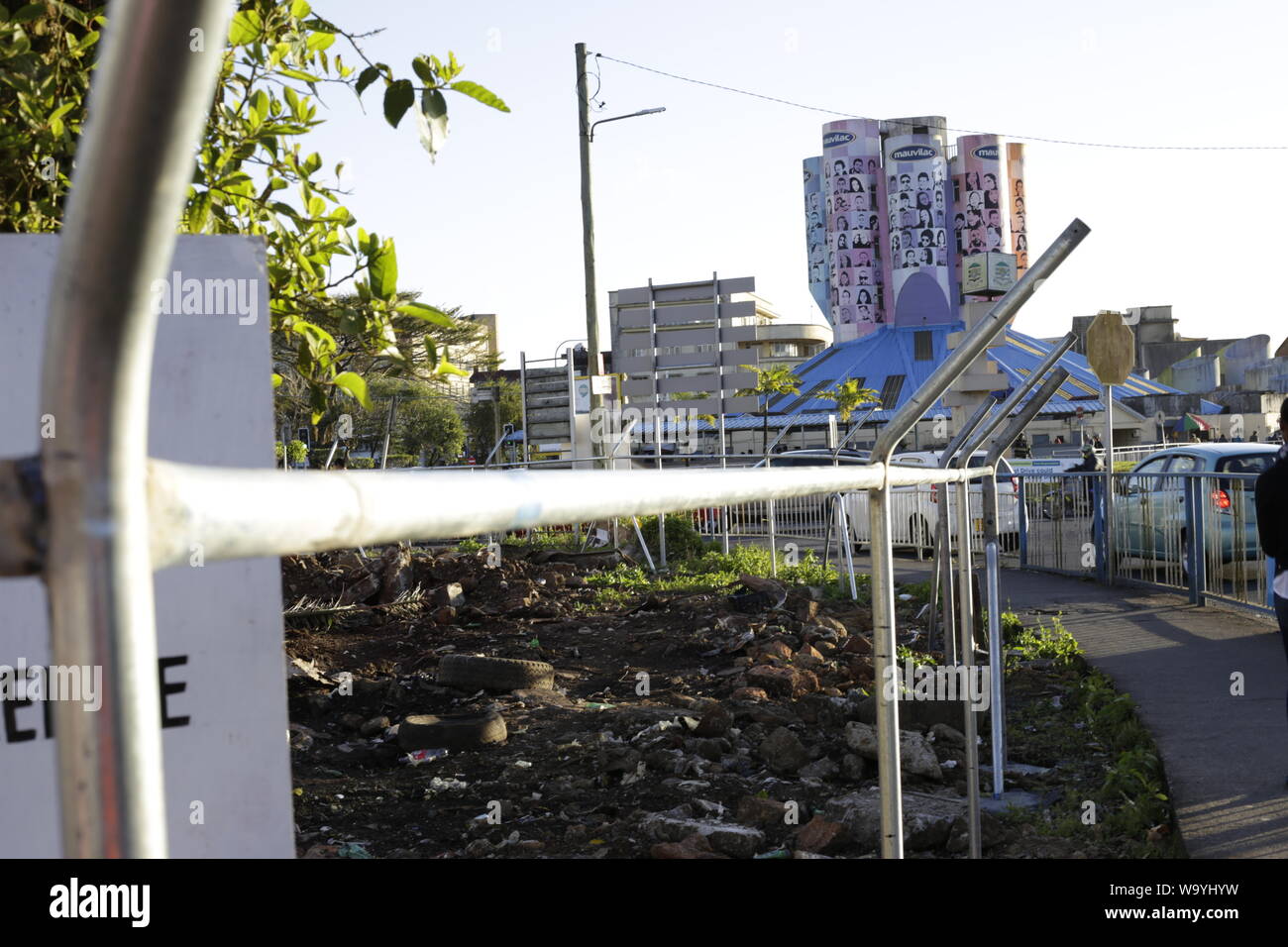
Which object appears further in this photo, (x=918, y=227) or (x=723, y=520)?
(x=918, y=227)

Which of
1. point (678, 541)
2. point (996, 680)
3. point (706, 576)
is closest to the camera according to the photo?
point (996, 680)

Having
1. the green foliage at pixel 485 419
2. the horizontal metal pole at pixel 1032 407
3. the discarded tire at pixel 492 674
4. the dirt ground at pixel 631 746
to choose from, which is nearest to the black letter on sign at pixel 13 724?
the dirt ground at pixel 631 746

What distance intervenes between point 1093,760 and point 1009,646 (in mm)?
3024

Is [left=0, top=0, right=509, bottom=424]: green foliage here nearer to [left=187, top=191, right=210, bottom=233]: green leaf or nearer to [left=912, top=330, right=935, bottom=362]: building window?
[left=187, top=191, right=210, bottom=233]: green leaf

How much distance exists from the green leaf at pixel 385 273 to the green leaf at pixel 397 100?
305 mm

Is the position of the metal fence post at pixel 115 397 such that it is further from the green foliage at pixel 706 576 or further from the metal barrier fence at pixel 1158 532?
the green foliage at pixel 706 576

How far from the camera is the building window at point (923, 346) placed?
55.0 m

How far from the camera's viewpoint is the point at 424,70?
2.38 meters

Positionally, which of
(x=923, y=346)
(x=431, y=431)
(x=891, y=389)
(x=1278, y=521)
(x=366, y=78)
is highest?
(x=923, y=346)

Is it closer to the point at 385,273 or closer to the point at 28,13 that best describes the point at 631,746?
the point at 385,273

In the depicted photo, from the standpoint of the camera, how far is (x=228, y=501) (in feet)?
1.91

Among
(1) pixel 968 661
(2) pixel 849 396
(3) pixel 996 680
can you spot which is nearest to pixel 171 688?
(1) pixel 968 661

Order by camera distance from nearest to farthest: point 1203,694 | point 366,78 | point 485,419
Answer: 1. point 366,78
2. point 1203,694
3. point 485,419

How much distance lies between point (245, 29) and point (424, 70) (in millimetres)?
380
